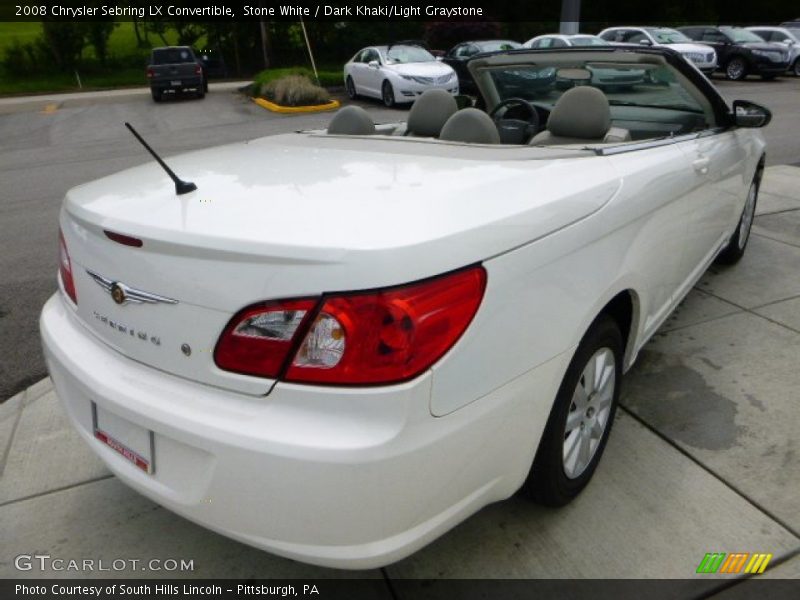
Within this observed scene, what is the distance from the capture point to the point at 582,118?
2922 millimetres

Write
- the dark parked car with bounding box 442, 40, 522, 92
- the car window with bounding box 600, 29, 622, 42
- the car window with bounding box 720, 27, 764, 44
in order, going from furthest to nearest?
the car window with bounding box 720, 27, 764, 44, the car window with bounding box 600, 29, 622, 42, the dark parked car with bounding box 442, 40, 522, 92

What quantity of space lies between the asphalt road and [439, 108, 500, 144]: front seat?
100.0 inches

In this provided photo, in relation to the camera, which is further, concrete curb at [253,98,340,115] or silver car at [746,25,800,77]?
silver car at [746,25,800,77]

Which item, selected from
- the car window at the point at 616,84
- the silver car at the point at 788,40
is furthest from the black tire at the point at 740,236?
the silver car at the point at 788,40

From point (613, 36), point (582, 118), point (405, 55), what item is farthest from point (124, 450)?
point (613, 36)

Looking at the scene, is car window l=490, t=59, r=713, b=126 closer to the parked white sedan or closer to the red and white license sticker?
the red and white license sticker

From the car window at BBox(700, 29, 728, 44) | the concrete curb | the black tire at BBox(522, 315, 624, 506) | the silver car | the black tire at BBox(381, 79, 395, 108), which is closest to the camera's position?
the black tire at BBox(522, 315, 624, 506)

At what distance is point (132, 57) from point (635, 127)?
124ft

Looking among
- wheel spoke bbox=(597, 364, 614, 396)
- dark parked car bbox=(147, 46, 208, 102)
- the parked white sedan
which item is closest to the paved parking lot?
wheel spoke bbox=(597, 364, 614, 396)

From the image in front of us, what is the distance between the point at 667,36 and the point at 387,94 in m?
10.0

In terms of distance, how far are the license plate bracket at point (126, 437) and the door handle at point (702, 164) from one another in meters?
2.42

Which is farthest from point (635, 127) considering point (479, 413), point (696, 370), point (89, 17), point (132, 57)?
point (132, 57)

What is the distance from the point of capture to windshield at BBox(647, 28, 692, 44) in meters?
19.6

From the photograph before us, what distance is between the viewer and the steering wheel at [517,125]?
12.2 feet
